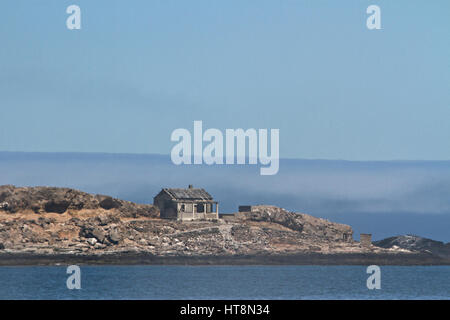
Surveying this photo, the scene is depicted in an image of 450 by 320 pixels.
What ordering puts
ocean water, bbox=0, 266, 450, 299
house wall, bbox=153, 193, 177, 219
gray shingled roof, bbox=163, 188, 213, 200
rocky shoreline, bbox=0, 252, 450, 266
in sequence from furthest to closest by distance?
gray shingled roof, bbox=163, 188, 213, 200 → house wall, bbox=153, 193, 177, 219 → rocky shoreline, bbox=0, 252, 450, 266 → ocean water, bbox=0, 266, 450, 299

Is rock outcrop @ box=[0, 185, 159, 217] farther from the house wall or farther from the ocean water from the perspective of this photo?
the ocean water

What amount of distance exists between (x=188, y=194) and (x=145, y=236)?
13137mm

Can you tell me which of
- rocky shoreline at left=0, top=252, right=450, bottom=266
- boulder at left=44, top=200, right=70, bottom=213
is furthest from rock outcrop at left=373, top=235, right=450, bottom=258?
boulder at left=44, top=200, right=70, bottom=213

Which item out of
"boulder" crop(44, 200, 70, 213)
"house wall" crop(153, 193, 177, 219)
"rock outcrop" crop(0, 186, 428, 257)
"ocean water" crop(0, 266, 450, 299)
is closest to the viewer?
"ocean water" crop(0, 266, 450, 299)

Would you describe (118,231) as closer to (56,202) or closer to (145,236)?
(145,236)

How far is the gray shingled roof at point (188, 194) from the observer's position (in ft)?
444

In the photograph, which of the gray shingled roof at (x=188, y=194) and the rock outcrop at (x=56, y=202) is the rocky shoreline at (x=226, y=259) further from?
the rock outcrop at (x=56, y=202)

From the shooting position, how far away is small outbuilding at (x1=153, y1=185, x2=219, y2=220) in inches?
5266

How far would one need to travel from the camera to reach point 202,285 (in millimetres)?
83500

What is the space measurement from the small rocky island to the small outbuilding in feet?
5.00

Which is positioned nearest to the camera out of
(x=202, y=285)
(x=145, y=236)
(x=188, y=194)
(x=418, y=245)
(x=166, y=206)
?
(x=202, y=285)

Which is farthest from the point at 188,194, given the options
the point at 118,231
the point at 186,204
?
the point at 118,231

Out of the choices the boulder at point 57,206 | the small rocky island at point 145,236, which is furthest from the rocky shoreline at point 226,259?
the boulder at point 57,206
